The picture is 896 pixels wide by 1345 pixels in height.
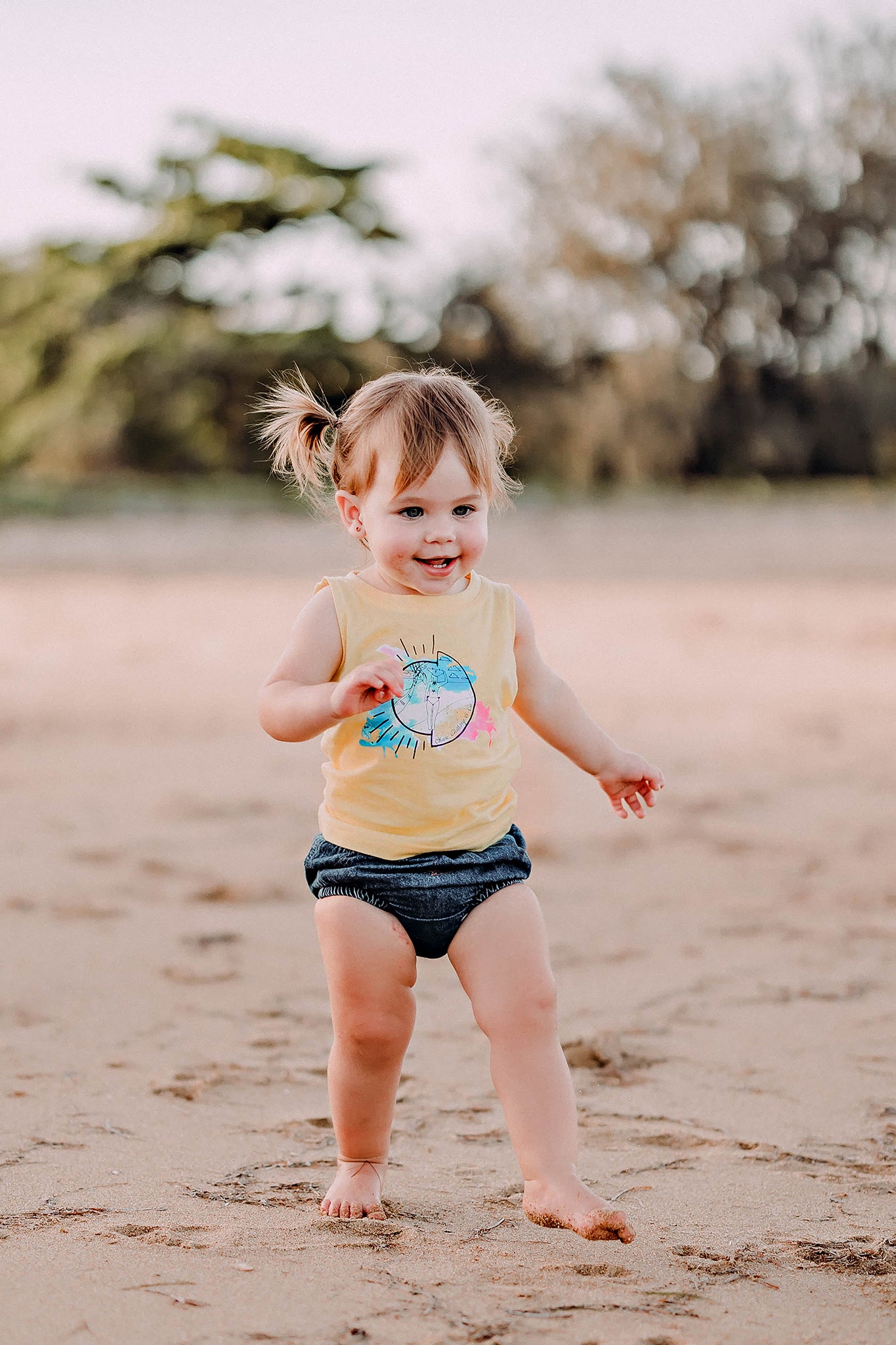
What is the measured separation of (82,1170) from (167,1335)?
2.08 feet

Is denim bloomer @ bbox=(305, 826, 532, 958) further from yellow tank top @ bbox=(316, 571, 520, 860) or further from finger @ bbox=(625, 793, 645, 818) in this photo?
finger @ bbox=(625, 793, 645, 818)

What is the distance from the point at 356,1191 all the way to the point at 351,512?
1.00 metres

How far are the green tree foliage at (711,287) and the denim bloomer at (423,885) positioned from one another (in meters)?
18.9

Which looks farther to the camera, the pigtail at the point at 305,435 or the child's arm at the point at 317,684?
the pigtail at the point at 305,435

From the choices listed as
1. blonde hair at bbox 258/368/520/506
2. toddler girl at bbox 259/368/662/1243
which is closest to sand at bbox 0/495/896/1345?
toddler girl at bbox 259/368/662/1243

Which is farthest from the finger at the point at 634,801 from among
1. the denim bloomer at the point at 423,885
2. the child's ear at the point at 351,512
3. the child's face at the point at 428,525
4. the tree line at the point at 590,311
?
the tree line at the point at 590,311

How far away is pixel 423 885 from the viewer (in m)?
2.11

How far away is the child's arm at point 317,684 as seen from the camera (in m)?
2.00

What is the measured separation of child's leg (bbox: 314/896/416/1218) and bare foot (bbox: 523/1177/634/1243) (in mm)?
221

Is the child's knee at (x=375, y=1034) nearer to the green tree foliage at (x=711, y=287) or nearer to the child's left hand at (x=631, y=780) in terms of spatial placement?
the child's left hand at (x=631, y=780)

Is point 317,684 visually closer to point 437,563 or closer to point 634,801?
point 437,563

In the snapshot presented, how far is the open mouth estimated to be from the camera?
2207 millimetres

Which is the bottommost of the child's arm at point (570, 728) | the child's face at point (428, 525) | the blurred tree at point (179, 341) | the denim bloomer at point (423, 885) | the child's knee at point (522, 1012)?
the child's knee at point (522, 1012)

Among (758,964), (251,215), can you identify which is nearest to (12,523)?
(251,215)
